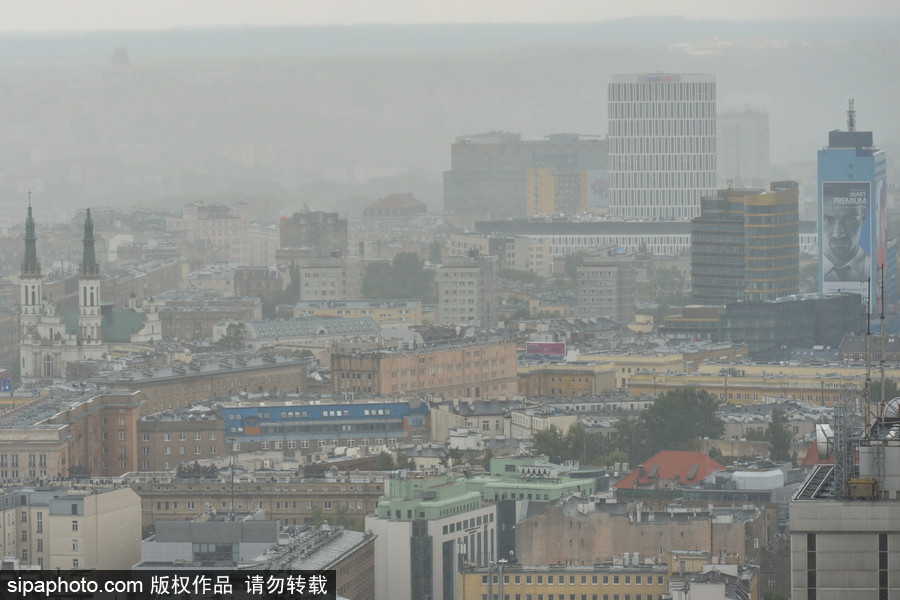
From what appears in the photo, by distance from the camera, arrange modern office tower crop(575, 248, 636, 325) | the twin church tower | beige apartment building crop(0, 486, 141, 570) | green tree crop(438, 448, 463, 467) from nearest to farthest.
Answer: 1. beige apartment building crop(0, 486, 141, 570)
2. green tree crop(438, 448, 463, 467)
3. the twin church tower
4. modern office tower crop(575, 248, 636, 325)

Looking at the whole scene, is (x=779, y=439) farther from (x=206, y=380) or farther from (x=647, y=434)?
(x=206, y=380)

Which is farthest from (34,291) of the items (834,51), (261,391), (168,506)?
(834,51)

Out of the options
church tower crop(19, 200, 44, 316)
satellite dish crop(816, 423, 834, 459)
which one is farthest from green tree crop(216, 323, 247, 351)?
satellite dish crop(816, 423, 834, 459)

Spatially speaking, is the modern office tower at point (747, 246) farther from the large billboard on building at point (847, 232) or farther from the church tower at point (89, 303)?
the church tower at point (89, 303)

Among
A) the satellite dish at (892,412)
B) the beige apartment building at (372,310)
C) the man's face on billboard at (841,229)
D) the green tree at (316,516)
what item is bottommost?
the green tree at (316,516)

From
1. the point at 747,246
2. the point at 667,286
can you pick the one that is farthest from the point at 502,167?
the point at 747,246

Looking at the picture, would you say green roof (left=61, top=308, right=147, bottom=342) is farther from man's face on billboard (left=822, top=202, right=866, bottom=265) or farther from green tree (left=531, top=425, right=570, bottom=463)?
man's face on billboard (left=822, top=202, right=866, bottom=265)

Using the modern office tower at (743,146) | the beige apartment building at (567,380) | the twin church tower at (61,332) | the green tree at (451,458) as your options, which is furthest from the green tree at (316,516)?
the modern office tower at (743,146)
